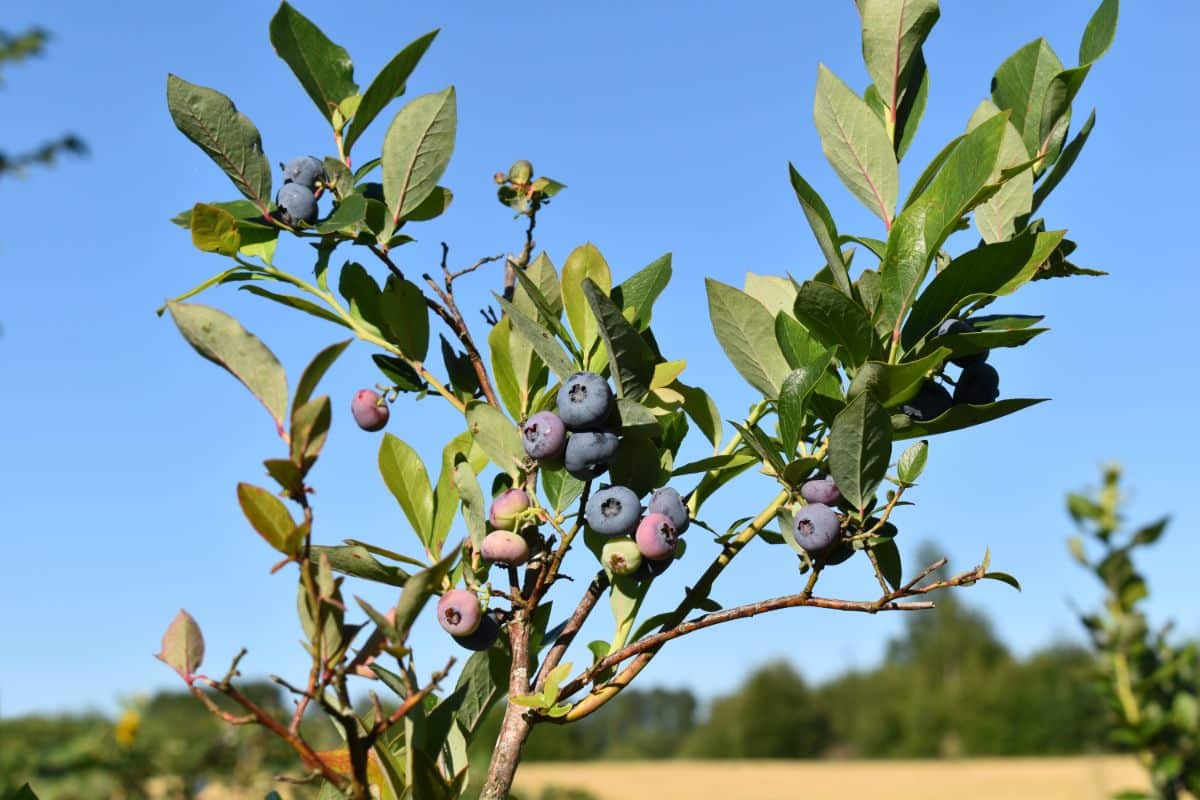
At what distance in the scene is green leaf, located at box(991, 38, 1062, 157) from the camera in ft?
3.61

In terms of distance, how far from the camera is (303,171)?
1123 millimetres

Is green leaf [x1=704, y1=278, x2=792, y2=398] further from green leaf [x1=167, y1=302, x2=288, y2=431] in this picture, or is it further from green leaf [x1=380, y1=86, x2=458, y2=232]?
green leaf [x1=167, y1=302, x2=288, y2=431]

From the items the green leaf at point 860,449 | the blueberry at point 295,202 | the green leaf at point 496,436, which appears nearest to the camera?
the green leaf at point 860,449

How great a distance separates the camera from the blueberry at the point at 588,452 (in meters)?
0.94

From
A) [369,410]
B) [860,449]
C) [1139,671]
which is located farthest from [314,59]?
[1139,671]

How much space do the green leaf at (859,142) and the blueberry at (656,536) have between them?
395 mm

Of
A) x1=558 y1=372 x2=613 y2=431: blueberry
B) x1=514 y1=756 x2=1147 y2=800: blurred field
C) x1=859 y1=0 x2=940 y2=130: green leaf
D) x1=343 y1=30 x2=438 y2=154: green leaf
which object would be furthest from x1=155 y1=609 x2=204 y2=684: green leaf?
x1=514 y1=756 x2=1147 y2=800: blurred field

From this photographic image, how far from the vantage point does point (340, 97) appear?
47.7 inches

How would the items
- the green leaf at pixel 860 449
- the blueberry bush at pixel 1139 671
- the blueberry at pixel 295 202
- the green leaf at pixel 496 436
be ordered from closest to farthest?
the green leaf at pixel 860 449 < the green leaf at pixel 496 436 < the blueberry at pixel 295 202 < the blueberry bush at pixel 1139 671

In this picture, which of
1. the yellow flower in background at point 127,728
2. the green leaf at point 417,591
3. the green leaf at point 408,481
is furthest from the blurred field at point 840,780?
the green leaf at point 417,591

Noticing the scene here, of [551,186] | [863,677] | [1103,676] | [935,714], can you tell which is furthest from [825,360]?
[863,677]

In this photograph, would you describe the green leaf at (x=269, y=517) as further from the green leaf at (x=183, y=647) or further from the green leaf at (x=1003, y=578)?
the green leaf at (x=1003, y=578)

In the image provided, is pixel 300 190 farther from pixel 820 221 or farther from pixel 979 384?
pixel 979 384

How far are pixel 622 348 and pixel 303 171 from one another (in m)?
0.41
